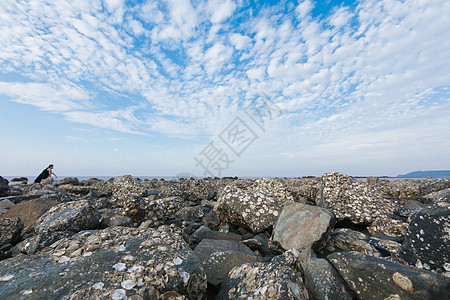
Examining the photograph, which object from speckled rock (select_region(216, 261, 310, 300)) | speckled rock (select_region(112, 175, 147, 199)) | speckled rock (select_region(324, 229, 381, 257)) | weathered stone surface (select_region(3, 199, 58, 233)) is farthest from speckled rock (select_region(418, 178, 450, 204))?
weathered stone surface (select_region(3, 199, 58, 233))

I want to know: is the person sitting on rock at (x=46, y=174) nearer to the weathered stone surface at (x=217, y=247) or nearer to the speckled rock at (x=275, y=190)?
the speckled rock at (x=275, y=190)

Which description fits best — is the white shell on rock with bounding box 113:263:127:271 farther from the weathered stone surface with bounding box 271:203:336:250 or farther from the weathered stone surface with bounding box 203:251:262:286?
the weathered stone surface with bounding box 271:203:336:250

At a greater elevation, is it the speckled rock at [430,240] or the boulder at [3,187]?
the boulder at [3,187]

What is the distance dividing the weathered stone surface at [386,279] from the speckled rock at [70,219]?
4164mm

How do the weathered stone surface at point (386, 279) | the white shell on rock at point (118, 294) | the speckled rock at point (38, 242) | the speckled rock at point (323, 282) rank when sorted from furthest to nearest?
the speckled rock at point (38, 242) → the speckled rock at point (323, 282) → the weathered stone surface at point (386, 279) → the white shell on rock at point (118, 294)

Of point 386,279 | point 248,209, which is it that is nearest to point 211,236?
point 248,209

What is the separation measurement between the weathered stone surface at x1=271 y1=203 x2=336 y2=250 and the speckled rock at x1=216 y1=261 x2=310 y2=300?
121cm

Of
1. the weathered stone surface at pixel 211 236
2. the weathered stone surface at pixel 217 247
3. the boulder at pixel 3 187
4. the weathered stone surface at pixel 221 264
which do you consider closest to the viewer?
the weathered stone surface at pixel 221 264

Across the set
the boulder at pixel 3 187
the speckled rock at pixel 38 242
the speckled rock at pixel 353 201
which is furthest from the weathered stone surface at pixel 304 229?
the boulder at pixel 3 187

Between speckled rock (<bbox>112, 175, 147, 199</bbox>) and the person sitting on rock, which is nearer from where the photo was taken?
speckled rock (<bbox>112, 175, 147, 199</bbox>)

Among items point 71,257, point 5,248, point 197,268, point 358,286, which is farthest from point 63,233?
point 358,286

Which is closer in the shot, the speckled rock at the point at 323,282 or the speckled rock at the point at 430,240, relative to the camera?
the speckled rock at the point at 323,282

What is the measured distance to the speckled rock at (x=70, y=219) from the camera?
3836mm

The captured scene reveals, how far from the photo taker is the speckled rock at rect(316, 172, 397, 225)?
475 centimetres
